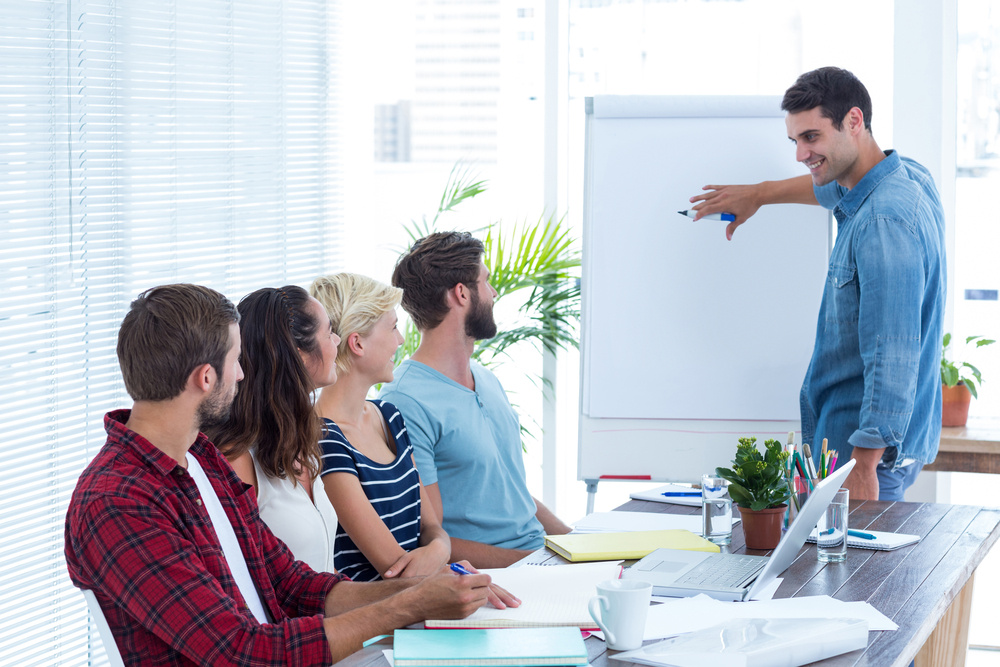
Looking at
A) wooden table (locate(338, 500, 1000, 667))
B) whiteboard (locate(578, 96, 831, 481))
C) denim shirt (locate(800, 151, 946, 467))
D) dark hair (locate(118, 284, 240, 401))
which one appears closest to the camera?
wooden table (locate(338, 500, 1000, 667))

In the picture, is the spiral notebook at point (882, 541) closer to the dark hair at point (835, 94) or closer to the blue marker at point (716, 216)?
the dark hair at point (835, 94)

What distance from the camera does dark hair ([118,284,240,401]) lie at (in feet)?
4.59

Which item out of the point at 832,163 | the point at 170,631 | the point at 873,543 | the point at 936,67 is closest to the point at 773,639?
the point at 873,543

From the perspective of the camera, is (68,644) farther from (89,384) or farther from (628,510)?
(628,510)

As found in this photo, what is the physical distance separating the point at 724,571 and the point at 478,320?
103 cm

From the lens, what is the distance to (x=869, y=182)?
2.42m

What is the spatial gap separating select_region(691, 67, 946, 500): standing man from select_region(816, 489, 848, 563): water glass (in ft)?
2.01

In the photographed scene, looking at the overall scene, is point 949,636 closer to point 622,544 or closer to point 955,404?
point 622,544

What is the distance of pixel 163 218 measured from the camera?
2.76 metres

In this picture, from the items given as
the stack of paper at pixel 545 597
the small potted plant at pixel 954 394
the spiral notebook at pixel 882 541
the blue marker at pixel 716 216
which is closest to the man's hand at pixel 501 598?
the stack of paper at pixel 545 597

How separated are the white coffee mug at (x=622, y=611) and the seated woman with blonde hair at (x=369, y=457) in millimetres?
667

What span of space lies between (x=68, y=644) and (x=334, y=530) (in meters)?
1.08

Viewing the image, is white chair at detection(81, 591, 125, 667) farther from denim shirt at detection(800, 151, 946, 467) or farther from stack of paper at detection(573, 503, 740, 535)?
denim shirt at detection(800, 151, 946, 467)

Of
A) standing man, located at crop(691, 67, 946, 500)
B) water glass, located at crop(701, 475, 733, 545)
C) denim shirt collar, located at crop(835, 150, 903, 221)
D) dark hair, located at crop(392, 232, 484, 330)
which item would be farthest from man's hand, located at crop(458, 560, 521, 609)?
denim shirt collar, located at crop(835, 150, 903, 221)
